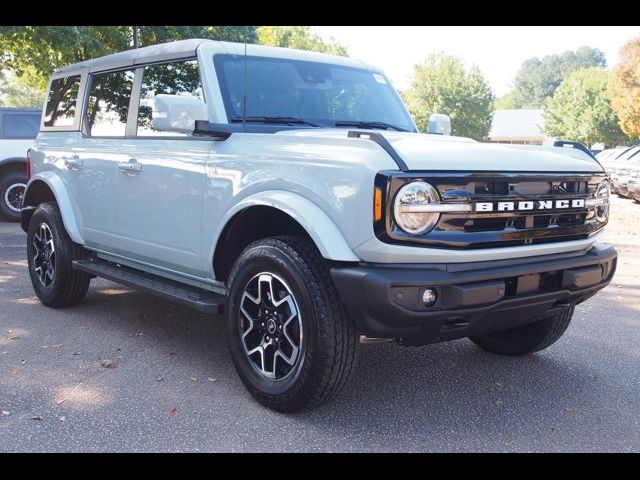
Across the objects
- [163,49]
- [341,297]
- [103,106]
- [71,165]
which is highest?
[163,49]

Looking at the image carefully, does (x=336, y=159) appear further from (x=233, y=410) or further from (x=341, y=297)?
(x=233, y=410)

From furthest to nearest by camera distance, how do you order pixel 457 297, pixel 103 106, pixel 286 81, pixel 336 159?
pixel 103 106 < pixel 286 81 < pixel 336 159 < pixel 457 297

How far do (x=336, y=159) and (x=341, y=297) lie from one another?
2.18ft

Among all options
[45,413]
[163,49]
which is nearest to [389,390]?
[45,413]

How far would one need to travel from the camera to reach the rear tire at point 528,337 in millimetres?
4297

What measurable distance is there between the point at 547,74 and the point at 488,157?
523 ft

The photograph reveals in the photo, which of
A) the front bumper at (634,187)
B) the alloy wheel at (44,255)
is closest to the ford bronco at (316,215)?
the alloy wheel at (44,255)

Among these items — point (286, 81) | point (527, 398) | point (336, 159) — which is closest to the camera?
point (336, 159)

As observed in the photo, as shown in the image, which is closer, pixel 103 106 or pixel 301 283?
pixel 301 283

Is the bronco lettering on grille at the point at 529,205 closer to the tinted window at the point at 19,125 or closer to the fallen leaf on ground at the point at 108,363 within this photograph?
the fallen leaf on ground at the point at 108,363

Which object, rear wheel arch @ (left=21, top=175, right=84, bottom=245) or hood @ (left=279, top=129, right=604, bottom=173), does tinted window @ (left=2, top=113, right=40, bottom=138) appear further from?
hood @ (left=279, top=129, right=604, bottom=173)

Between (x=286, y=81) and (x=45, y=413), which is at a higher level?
(x=286, y=81)

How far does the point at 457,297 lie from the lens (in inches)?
121

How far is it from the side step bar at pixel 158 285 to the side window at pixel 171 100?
99 centimetres
